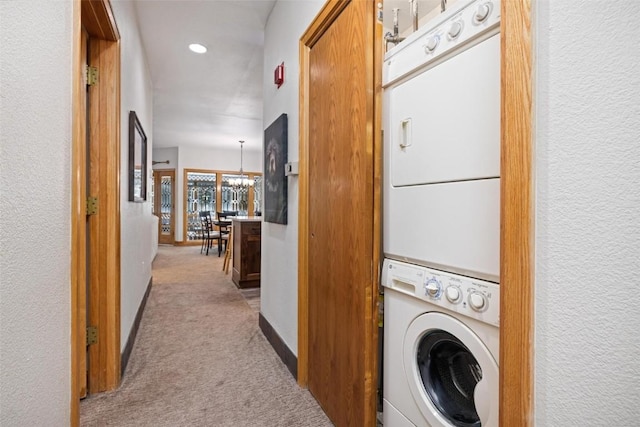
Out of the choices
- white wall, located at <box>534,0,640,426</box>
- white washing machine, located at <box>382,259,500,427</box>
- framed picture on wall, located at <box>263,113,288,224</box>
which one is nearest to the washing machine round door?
white washing machine, located at <box>382,259,500,427</box>

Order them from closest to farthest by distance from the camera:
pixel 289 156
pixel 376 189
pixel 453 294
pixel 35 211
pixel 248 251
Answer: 1. pixel 35 211
2. pixel 453 294
3. pixel 376 189
4. pixel 289 156
5. pixel 248 251

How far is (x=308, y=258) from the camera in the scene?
188 cm

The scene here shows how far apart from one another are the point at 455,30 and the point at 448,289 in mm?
797

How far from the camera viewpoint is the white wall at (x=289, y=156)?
2.04m

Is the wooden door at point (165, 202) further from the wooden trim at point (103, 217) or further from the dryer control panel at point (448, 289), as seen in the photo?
the dryer control panel at point (448, 289)

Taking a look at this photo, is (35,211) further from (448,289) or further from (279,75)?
(279,75)

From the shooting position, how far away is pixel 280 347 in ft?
7.38

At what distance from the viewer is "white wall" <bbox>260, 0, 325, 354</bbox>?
2037 millimetres

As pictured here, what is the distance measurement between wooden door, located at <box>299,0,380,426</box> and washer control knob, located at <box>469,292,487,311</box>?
1.40 ft

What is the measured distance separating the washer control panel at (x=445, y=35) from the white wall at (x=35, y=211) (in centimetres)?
110

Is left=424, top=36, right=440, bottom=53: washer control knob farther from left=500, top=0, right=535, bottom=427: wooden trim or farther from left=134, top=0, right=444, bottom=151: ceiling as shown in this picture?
left=134, top=0, right=444, bottom=151: ceiling

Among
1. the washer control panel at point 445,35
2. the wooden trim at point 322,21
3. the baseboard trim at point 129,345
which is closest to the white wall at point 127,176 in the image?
the baseboard trim at point 129,345

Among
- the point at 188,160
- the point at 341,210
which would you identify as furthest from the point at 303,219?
the point at 188,160

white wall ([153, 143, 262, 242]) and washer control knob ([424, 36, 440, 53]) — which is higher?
white wall ([153, 143, 262, 242])
